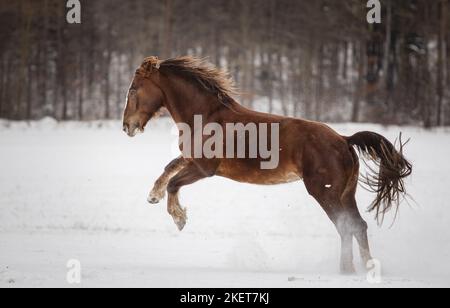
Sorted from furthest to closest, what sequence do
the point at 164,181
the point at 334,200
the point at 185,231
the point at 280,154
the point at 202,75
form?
the point at 185,231 < the point at 202,75 < the point at 164,181 < the point at 280,154 < the point at 334,200

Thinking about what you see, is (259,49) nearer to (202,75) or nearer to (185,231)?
(185,231)

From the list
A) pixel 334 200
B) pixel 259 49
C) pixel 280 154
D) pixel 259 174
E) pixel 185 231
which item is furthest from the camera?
pixel 259 49

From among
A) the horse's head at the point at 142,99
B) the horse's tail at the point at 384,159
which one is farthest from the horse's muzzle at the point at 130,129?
the horse's tail at the point at 384,159

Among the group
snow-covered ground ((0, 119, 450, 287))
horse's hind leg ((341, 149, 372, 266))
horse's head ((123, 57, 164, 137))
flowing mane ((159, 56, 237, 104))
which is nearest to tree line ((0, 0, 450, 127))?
snow-covered ground ((0, 119, 450, 287))

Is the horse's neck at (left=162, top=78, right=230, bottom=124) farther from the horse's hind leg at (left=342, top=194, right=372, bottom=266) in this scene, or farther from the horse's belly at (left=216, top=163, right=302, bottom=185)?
the horse's hind leg at (left=342, top=194, right=372, bottom=266)

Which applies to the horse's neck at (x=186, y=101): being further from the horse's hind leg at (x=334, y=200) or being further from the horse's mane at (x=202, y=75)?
the horse's hind leg at (x=334, y=200)

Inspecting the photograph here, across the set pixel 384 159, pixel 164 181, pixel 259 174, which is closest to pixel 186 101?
pixel 164 181

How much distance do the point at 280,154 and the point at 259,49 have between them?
26.8 metres

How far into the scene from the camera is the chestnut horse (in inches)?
259

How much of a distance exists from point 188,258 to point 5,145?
40.0 feet

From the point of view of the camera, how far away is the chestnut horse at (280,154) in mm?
6570

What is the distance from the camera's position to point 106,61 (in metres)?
33.9

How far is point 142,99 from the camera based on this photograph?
285 inches
